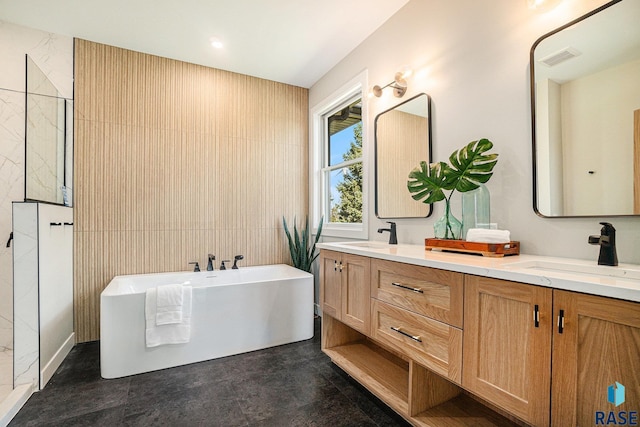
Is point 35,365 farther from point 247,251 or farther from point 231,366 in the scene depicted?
point 247,251

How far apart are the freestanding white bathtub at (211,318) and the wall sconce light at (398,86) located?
1760mm

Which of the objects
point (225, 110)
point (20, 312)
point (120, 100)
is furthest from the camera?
point (225, 110)

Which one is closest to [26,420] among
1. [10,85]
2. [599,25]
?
[10,85]

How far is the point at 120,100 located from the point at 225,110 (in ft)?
3.20

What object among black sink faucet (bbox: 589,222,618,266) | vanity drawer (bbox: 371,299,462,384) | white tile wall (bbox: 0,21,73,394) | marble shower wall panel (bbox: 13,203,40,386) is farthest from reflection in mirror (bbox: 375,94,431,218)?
white tile wall (bbox: 0,21,73,394)

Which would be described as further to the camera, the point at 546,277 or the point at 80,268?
the point at 80,268

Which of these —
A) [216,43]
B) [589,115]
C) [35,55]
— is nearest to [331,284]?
[589,115]

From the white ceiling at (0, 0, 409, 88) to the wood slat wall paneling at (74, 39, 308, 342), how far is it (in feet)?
0.86

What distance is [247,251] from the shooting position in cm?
349

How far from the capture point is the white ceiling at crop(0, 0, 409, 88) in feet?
7.71

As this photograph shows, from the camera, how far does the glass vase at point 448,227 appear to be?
184cm

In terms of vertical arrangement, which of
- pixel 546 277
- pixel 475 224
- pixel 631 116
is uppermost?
pixel 631 116

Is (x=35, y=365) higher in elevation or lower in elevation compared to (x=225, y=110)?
lower

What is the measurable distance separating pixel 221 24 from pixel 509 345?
295 centimetres
